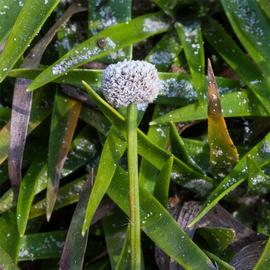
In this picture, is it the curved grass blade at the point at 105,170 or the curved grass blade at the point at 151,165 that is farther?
the curved grass blade at the point at 151,165

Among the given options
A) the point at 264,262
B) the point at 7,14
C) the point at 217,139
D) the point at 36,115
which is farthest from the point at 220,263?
the point at 7,14

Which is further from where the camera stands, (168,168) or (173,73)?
(173,73)

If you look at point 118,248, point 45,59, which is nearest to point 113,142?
point 118,248

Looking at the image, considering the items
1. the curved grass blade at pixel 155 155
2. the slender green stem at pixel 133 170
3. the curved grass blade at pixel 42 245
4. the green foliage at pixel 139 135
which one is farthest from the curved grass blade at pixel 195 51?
the curved grass blade at pixel 42 245

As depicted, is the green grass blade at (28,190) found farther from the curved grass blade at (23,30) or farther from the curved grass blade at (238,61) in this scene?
the curved grass blade at (238,61)

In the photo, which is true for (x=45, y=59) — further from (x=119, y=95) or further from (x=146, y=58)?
(x=119, y=95)

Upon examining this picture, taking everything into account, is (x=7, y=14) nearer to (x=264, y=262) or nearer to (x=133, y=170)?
(x=133, y=170)
